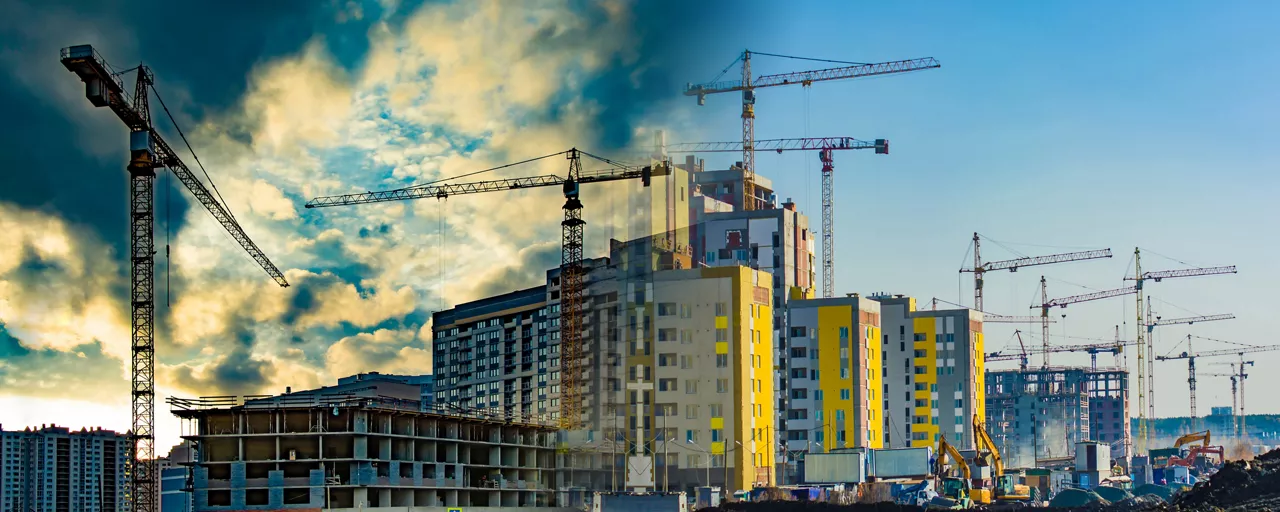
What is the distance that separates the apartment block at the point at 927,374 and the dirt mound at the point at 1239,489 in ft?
262

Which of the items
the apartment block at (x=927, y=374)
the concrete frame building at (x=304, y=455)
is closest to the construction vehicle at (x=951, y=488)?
the concrete frame building at (x=304, y=455)

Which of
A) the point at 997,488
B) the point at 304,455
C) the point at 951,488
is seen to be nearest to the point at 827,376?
the point at 997,488

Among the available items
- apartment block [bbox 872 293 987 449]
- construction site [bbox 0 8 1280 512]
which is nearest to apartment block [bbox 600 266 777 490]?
construction site [bbox 0 8 1280 512]

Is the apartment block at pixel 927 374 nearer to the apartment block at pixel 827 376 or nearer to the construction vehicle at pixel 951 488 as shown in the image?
the apartment block at pixel 827 376

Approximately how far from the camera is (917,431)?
16838 cm

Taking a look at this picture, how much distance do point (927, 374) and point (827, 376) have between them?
90.6 ft

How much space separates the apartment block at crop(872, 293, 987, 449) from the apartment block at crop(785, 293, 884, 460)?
22307 mm

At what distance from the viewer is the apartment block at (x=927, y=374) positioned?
169125 millimetres

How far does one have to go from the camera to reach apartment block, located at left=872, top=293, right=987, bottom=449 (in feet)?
555

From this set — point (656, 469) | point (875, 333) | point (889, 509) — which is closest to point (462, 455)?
point (656, 469)

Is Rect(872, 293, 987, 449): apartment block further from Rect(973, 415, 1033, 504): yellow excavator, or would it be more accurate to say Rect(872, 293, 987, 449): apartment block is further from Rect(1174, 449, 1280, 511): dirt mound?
Rect(1174, 449, 1280, 511): dirt mound

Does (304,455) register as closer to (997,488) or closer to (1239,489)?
(1239,489)

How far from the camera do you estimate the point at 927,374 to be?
17025 centimetres

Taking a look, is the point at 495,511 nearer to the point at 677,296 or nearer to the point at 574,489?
the point at 574,489
